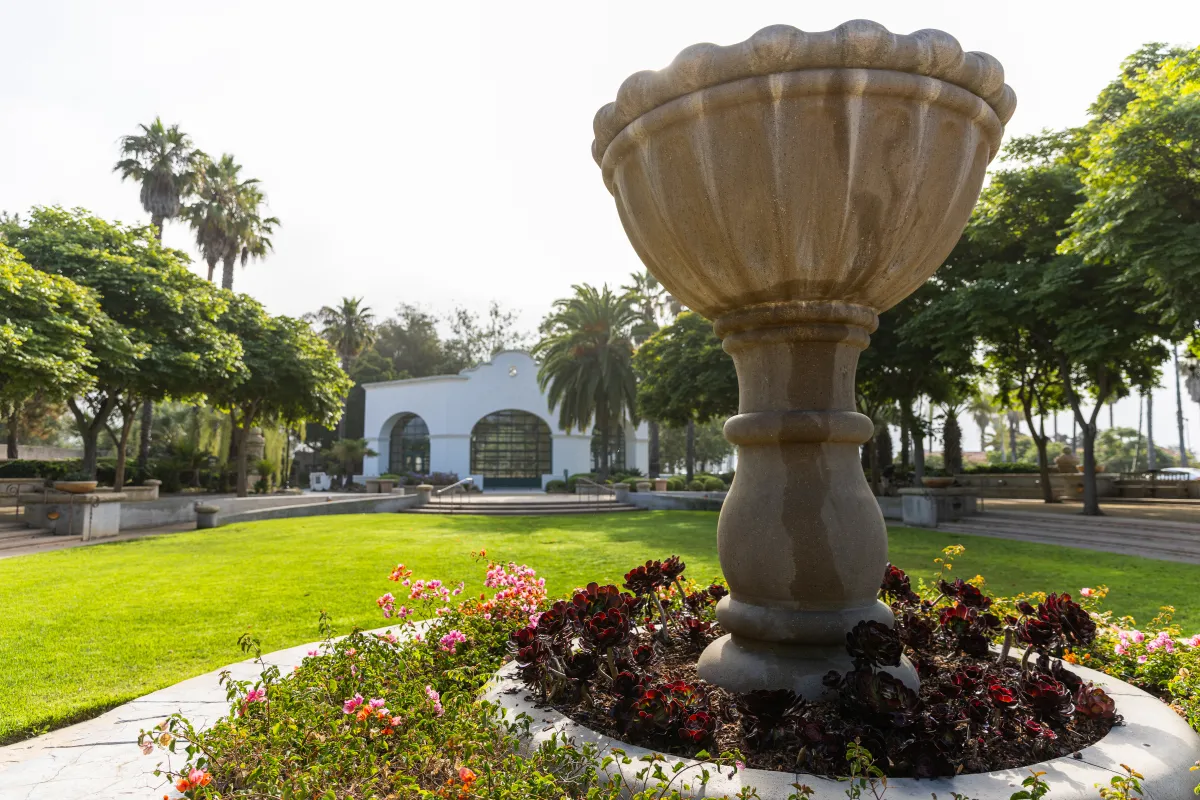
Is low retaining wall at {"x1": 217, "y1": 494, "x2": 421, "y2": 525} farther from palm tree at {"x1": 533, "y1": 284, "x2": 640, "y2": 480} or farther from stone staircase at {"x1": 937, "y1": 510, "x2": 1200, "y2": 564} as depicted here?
stone staircase at {"x1": 937, "y1": 510, "x2": 1200, "y2": 564}

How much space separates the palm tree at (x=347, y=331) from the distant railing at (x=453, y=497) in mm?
17349

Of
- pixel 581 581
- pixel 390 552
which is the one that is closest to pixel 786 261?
pixel 581 581

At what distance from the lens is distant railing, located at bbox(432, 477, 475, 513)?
952 inches

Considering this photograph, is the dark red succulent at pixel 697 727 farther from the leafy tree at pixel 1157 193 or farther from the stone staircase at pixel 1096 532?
the leafy tree at pixel 1157 193

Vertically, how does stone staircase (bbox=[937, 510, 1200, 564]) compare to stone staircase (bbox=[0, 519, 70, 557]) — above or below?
above

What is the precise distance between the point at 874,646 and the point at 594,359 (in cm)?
2933

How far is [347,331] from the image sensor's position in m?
45.6

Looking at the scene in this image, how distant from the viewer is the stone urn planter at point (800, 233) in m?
2.60

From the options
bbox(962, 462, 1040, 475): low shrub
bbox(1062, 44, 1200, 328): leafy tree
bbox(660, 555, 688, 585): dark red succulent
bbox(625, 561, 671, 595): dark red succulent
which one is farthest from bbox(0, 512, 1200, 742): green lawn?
bbox(962, 462, 1040, 475): low shrub

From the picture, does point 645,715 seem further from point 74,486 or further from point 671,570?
point 74,486

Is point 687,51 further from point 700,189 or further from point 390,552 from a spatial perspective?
point 390,552

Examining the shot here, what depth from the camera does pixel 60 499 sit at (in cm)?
1484

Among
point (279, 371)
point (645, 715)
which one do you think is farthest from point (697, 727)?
point (279, 371)

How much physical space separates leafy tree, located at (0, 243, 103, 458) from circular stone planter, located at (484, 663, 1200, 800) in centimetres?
1350
